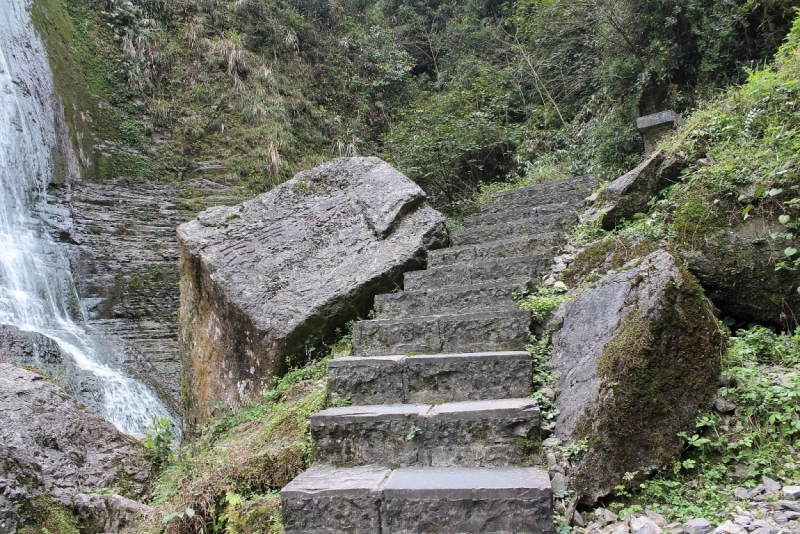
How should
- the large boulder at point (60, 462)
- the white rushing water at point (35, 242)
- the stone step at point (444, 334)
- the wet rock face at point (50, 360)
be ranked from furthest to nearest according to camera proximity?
the white rushing water at point (35, 242)
the wet rock face at point (50, 360)
the stone step at point (444, 334)
the large boulder at point (60, 462)

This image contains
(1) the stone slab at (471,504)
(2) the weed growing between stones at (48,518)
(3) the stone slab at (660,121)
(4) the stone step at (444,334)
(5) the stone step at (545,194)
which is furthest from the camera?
(3) the stone slab at (660,121)

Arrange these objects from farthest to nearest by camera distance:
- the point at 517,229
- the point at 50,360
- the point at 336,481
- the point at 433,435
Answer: the point at 50,360
the point at 517,229
the point at 433,435
the point at 336,481

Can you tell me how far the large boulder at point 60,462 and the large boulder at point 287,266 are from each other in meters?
0.79

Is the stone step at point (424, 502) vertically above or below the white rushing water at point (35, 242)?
below

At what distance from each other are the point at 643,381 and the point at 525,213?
3.11 meters

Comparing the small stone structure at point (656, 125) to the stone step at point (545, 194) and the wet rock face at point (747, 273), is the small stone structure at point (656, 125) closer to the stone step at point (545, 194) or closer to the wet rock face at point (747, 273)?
the stone step at point (545, 194)

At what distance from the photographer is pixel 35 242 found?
7.81 meters

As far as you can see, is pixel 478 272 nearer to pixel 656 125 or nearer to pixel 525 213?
pixel 525 213

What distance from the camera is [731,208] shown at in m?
2.96

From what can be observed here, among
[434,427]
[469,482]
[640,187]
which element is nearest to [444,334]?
[434,427]

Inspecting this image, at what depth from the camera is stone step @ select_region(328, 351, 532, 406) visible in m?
2.72

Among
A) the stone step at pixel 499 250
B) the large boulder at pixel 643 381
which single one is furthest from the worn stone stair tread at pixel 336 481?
the stone step at pixel 499 250

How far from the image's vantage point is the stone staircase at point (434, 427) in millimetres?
2090

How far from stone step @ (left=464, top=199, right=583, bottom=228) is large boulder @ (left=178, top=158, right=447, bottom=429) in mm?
913
